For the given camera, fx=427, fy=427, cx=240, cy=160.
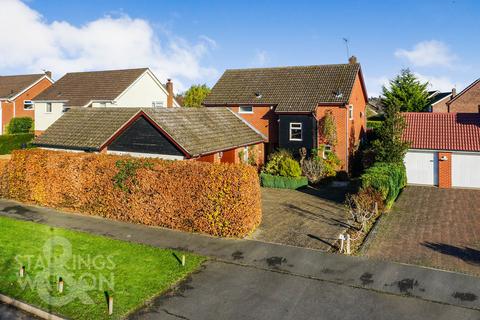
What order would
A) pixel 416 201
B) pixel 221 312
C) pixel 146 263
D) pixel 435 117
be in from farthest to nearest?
1. pixel 435 117
2. pixel 416 201
3. pixel 146 263
4. pixel 221 312

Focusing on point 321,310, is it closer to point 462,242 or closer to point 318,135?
point 462,242

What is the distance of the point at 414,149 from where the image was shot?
92.6 feet

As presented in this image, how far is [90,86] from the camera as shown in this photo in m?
41.8

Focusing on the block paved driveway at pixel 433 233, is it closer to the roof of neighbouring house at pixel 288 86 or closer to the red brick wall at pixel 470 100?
the roof of neighbouring house at pixel 288 86

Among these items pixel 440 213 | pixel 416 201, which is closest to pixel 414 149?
pixel 416 201

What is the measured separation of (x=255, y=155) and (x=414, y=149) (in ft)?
36.6

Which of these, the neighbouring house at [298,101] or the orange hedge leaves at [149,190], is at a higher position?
the neighbouring house at [298,101]

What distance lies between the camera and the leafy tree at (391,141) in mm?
26453

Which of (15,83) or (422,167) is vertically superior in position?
(15,83)

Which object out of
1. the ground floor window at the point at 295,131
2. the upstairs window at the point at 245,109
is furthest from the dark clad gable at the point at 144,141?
the upstairs window at the point at 245,109

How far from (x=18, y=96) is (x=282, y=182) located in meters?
37.6

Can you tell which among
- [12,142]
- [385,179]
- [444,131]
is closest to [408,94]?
[444,131]

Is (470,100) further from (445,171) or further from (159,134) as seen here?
(159,134)

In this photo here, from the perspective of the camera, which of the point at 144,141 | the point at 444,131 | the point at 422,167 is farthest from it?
the point at 444,131
